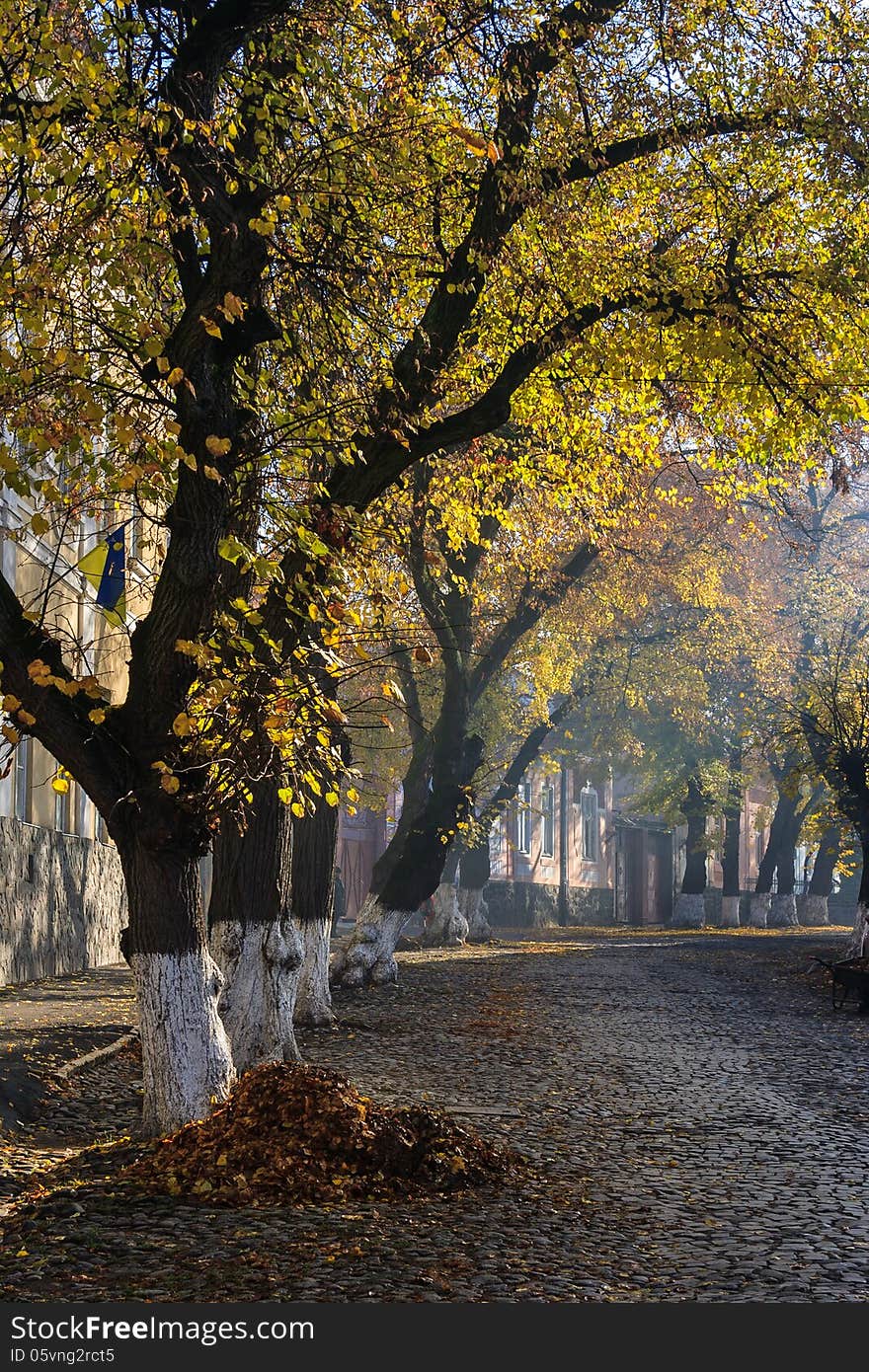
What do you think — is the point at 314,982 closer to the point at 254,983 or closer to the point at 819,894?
the point at 254,983

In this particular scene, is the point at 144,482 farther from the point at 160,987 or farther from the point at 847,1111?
the point at 847,1111

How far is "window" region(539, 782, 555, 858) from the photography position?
A: 5559cm

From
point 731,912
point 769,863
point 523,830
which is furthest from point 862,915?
point 523,830

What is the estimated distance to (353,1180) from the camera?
8.15 meters

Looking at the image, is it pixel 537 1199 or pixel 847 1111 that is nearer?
pixel 537 1199

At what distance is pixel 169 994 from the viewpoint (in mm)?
9320

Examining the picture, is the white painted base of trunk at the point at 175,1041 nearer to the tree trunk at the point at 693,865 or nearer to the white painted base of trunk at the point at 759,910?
the tree trunk at the point at 693,865

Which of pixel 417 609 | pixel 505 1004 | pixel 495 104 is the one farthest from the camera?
pixel 417 609

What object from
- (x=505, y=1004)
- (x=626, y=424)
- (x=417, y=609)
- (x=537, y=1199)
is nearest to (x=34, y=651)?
(x=537, y=1199)

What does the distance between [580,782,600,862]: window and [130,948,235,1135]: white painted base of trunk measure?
163 feet

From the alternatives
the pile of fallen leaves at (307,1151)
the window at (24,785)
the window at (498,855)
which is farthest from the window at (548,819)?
the pile of fallen leaves at (307,1151)

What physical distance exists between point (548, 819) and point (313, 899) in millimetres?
40213

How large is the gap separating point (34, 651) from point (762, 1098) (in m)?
6.60

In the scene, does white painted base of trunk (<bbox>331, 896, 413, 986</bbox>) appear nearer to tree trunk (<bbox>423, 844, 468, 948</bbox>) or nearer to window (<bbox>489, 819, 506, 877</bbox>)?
tree trunk (<bbox>423, 844, 468, 948</bbox>)
